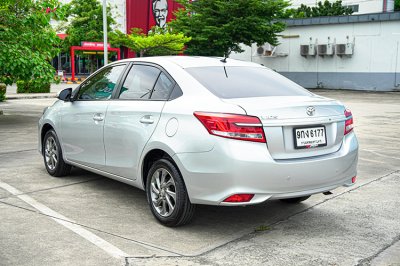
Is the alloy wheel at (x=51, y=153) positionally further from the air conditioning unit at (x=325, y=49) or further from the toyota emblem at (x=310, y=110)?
the air conditioning unit at (x=325, y=49)

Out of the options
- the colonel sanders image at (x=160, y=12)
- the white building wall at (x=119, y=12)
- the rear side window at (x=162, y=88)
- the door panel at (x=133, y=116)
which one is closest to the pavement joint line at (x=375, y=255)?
the door panel at (x=133, y=116)

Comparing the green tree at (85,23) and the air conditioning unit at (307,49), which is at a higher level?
the green tree at (85,23)

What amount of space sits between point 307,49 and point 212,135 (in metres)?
33.9

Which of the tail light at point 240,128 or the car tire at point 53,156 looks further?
the car tire at point 53,156

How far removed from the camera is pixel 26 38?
1318 centimetres

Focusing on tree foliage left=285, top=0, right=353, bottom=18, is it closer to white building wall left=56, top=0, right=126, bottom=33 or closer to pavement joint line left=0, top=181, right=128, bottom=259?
white building wall left=56, top=0, right=126, bottom=33

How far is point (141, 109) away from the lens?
508 centimetres

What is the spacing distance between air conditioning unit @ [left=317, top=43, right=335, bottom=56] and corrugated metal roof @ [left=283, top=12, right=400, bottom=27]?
5.31ft

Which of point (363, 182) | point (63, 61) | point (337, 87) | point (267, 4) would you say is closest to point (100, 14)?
point (63, 61)

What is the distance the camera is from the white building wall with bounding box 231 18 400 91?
32.8 metres

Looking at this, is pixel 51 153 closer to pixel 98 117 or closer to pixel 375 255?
pixel 98 117

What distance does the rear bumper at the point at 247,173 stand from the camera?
13.7 feet

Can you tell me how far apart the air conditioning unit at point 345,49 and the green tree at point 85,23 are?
1941 centimetres

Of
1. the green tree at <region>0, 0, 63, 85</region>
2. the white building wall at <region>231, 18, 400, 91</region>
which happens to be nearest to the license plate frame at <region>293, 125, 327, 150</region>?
Result: the green tree at <region>0, 0, 63, 85</region>
